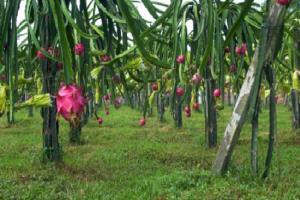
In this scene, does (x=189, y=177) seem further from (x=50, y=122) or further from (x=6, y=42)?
(x=6, y=42)

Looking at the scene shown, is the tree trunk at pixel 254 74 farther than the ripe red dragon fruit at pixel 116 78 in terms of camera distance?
Yes

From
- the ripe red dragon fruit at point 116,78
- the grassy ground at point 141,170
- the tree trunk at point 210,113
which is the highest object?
the ripe red dragon fruit at point 116,78

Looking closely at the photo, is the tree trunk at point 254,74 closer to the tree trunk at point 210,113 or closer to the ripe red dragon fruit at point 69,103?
the tree trunk at point 210,113

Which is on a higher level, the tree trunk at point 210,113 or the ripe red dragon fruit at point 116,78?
the ripe red dragon fruit at point 116,78

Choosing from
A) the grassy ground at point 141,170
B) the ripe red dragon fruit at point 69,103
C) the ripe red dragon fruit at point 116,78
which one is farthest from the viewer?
the grassy ground at point 141,170

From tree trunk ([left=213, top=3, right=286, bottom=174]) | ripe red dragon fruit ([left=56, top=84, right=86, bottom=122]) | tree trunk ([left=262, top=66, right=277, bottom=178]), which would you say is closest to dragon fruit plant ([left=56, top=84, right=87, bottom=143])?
ripe red dragon fruit ([left=56, top=84, right=86, bottom=122])

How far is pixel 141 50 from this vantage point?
2.46m

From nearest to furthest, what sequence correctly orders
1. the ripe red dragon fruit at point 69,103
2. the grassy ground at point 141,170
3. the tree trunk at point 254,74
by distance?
1. the ripe red dragon fruit at point 69,103
2. the tree trunk at point 254,74
3. the grassy ground at point 141,170

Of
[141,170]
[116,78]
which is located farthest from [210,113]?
[116,78]

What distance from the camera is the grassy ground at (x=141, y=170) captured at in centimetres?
516

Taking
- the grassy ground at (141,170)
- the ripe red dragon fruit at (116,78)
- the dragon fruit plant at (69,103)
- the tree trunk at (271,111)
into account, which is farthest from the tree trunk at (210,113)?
the dragon fruit plant at (69,103)

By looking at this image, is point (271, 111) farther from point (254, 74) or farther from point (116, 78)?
point (116, 78)

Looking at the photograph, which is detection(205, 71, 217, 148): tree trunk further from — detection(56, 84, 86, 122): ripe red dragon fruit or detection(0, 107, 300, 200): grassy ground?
detection(56, 84, 86, 122): ripe red dragon fruit

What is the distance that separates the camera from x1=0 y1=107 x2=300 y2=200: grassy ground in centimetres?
516
